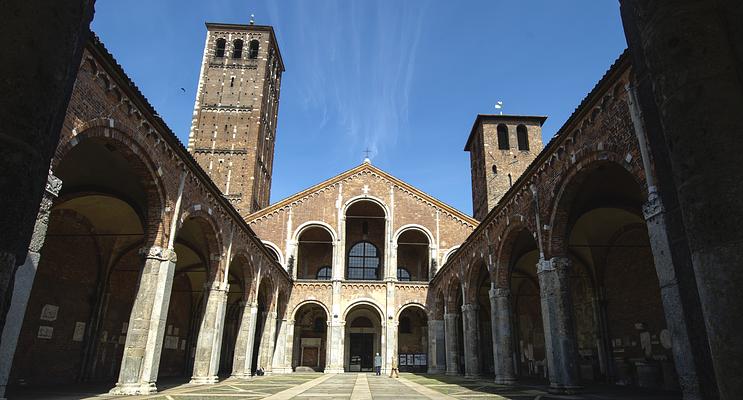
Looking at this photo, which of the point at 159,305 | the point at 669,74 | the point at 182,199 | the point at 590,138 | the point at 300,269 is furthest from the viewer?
the point at 300,269

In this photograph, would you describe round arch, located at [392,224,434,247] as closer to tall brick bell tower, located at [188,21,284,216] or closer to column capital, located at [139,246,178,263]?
tall brick bell tower, located at [188,21,284,216]

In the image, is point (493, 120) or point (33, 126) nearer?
point (33, 126)

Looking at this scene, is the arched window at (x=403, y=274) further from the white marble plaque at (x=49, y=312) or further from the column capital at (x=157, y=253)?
the column capital at (x=157, y=253)

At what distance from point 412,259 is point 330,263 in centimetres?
572

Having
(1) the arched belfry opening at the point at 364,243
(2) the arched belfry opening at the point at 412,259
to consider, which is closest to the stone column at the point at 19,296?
(2) the arched belfry opening at the point at 412,259

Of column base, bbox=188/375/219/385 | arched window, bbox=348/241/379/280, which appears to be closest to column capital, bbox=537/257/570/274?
column base, bbox=188/375/219/385

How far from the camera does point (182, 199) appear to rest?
11.9 metres

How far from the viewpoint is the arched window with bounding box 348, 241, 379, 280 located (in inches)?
1195

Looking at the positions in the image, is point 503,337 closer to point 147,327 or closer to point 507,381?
point 507,381

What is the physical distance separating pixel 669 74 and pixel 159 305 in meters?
11.3

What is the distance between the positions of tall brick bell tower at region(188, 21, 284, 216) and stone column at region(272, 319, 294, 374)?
32.1ft

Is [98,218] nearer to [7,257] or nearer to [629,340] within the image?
[7,257]

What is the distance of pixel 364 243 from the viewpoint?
31125mm

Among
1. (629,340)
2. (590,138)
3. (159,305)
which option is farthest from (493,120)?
(159,305)
